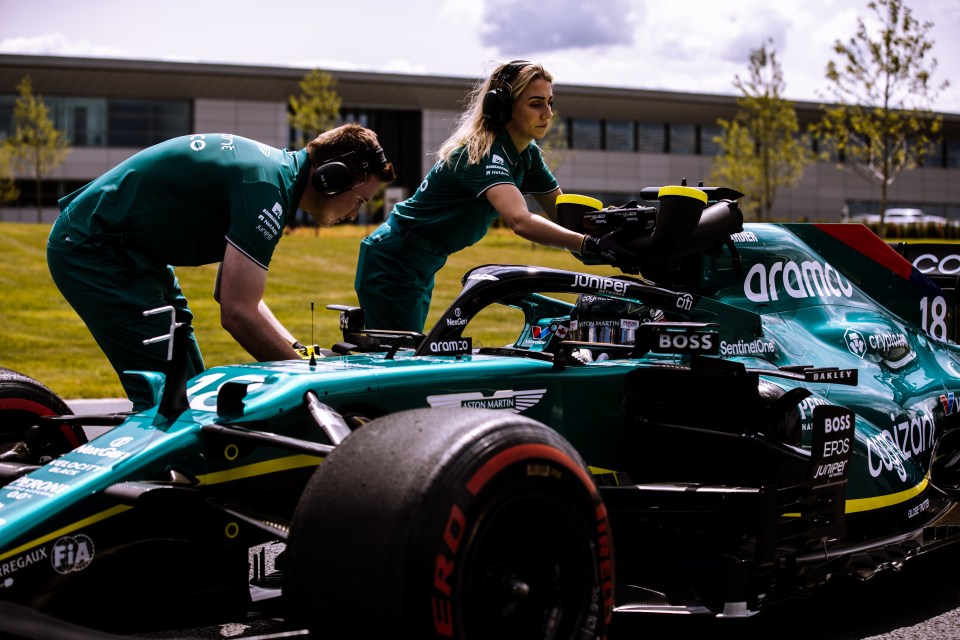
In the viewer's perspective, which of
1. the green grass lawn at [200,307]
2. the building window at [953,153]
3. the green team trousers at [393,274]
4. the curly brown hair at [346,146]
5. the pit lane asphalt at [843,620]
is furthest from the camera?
the building window at [953,153]

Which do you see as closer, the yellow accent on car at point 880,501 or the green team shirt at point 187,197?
the green team shirt at point 187,197

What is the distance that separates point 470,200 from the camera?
5137 millimetres

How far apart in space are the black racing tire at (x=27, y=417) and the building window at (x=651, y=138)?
191ft

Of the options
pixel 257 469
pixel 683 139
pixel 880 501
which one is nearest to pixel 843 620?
pixel 880 501

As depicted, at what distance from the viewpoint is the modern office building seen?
2031 inches

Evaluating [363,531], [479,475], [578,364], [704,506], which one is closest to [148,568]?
[363,531]

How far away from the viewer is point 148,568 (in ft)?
10.5

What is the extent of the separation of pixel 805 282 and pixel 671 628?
184cm

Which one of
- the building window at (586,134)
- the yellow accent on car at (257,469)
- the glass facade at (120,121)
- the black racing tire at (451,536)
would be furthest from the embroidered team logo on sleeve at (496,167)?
the building window at (586,134)

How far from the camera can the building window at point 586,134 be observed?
5950 centimetres

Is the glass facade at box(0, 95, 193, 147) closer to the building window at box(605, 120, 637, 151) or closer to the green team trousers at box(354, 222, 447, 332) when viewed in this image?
the building window at box(605, 120, 637, 151)

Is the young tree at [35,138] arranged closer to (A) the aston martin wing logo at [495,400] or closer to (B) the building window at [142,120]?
(B) the building window at [142,120]

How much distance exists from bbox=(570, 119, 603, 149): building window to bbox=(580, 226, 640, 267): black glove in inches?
2193

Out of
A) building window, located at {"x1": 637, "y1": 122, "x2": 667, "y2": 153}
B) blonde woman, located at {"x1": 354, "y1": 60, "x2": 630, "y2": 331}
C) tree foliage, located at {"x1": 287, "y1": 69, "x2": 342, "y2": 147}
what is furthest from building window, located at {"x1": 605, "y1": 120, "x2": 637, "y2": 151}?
blonde woman, located at {"x1": 354, "y1": 60, "x2": 630, "y2": 331}
